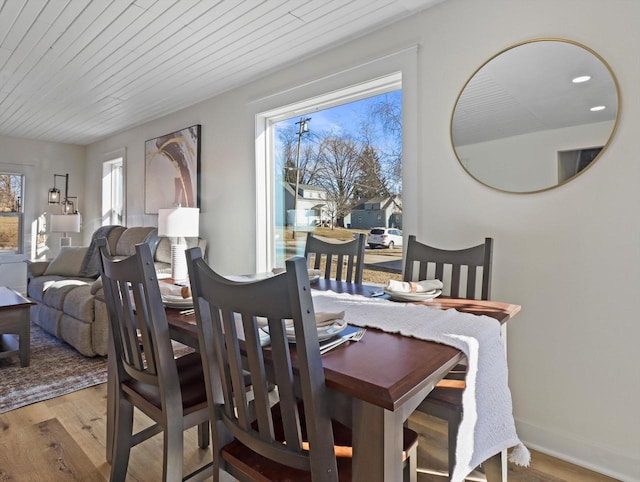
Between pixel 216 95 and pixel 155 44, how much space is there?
1119 millimetres

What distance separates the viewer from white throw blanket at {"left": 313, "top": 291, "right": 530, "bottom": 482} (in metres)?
1.10

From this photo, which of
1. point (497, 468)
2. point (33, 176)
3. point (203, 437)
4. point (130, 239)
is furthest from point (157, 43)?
point (33, 176)

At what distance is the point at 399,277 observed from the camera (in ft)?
8.91

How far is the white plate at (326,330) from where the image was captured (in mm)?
1089

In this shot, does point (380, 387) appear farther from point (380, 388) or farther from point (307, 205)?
point (307, 205)

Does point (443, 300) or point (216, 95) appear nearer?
point (443, 300)

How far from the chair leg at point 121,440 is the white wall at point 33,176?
5.61 m

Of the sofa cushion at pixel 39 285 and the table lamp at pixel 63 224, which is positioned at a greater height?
the table lamp at pixel 63 224

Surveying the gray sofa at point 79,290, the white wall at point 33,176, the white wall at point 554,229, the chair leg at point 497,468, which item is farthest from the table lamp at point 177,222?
the white wall at point 33,176

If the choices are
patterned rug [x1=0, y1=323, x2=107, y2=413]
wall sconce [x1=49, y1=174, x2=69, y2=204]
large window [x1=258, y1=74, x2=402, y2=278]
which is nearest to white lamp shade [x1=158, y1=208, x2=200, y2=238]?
large window [x1=258, y1=74, x2=402, y2=278]

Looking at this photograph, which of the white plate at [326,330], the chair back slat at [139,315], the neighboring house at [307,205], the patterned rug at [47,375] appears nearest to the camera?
the white plate at [326,330]

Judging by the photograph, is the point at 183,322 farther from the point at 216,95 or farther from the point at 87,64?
the point at 216,95

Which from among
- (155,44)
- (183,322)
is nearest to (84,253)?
(155,44)

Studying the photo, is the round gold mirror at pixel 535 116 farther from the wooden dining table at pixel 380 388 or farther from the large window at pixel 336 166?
the wooden dining table at pixel 380 388
